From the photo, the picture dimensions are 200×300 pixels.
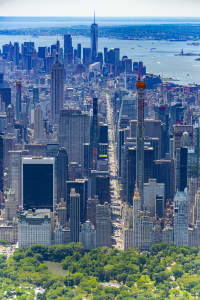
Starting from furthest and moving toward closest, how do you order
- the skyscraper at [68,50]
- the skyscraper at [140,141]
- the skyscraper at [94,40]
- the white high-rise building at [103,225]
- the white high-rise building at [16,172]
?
the skyscraper at [68,50] < the skyscraper at [140,141] < the skyscraper at [94,40] < the white high-rise building at [16,172] < the white high-rise building at [103,225]

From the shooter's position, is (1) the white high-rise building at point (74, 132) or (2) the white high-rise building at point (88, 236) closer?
(2) the white high-rise building at point (88, 236)

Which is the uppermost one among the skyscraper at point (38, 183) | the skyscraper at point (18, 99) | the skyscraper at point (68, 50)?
the skyscraper at point (68, 50)

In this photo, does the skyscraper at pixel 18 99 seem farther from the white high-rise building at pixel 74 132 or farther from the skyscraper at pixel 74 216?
the skyscraper at pixel 74 216

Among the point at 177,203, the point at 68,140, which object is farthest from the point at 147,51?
the point at 177,203

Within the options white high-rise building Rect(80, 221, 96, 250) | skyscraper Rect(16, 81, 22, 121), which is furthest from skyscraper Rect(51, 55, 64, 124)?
white high-rise building Rect(80, 221, 96, 250)

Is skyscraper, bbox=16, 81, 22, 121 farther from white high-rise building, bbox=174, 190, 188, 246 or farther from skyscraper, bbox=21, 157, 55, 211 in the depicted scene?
white high-rise building, bbox=174, 190, 188, 246

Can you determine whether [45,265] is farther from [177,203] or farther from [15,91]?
[15,91]

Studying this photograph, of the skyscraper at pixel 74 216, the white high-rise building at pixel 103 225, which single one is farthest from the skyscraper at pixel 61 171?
the white high-rise building at pixel 103 225

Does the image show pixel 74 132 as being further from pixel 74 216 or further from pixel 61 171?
pixel 74 216
